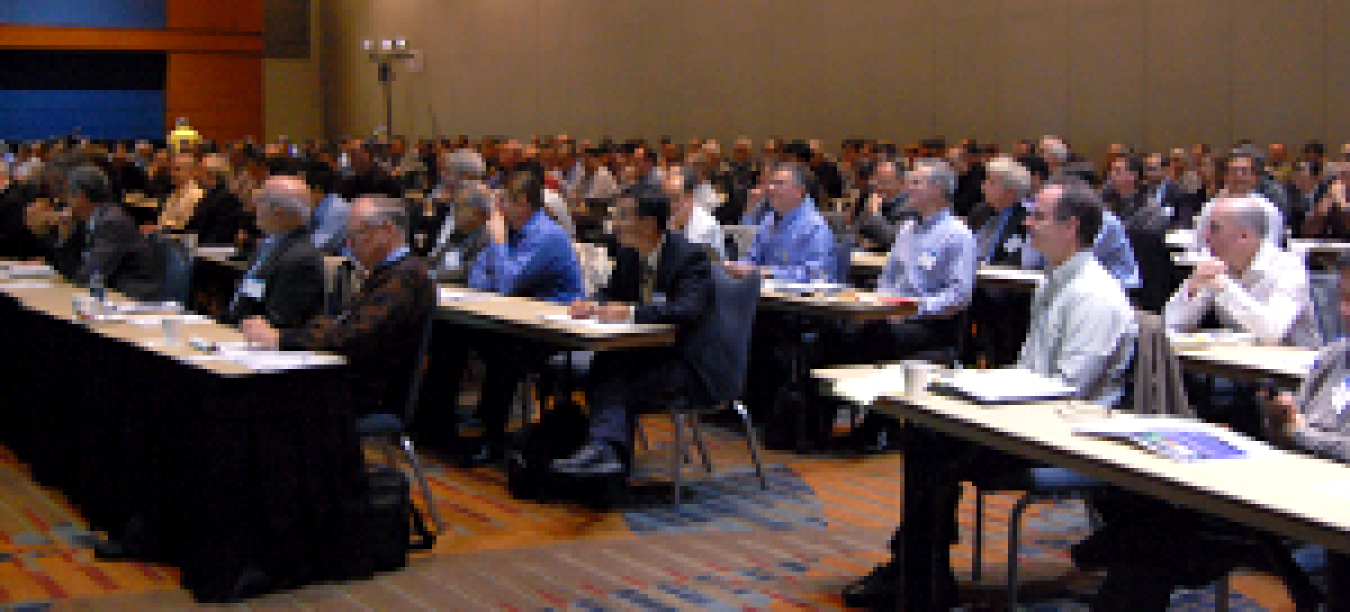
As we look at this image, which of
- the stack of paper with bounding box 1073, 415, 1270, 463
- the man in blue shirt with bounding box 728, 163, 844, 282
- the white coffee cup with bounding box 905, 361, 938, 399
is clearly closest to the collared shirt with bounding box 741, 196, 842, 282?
the man in blue shirt with bounding box 728, 163, 844, 282

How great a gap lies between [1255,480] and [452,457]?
4.83 m

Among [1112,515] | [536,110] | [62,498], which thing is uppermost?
[536,110]

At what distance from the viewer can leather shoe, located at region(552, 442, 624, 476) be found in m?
5.90

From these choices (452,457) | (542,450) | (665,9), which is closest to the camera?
(542,450)

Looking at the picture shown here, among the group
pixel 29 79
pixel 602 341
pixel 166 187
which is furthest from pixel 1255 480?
pixel 29 79

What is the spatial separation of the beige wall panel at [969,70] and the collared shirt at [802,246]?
A: 8.21 meters

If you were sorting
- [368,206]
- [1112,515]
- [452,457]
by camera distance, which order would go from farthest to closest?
[452,457] < [368,206] < [1112,515]

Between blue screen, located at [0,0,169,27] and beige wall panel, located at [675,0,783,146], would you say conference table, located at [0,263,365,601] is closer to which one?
beige wall panel, located at [675,0,783,146]

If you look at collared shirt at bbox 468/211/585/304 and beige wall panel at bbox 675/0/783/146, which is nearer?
collared shirt at bbox 468/211/585/304

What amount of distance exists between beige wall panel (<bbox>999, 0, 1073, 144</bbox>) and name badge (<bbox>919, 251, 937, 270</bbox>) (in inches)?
340

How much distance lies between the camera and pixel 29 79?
86.4 feet

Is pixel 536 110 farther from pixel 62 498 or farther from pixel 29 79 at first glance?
pixel 62 498

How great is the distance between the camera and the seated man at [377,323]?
5.34 m

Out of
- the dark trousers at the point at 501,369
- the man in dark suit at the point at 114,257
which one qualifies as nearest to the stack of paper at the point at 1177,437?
the dark trousers at the point at 501,369
